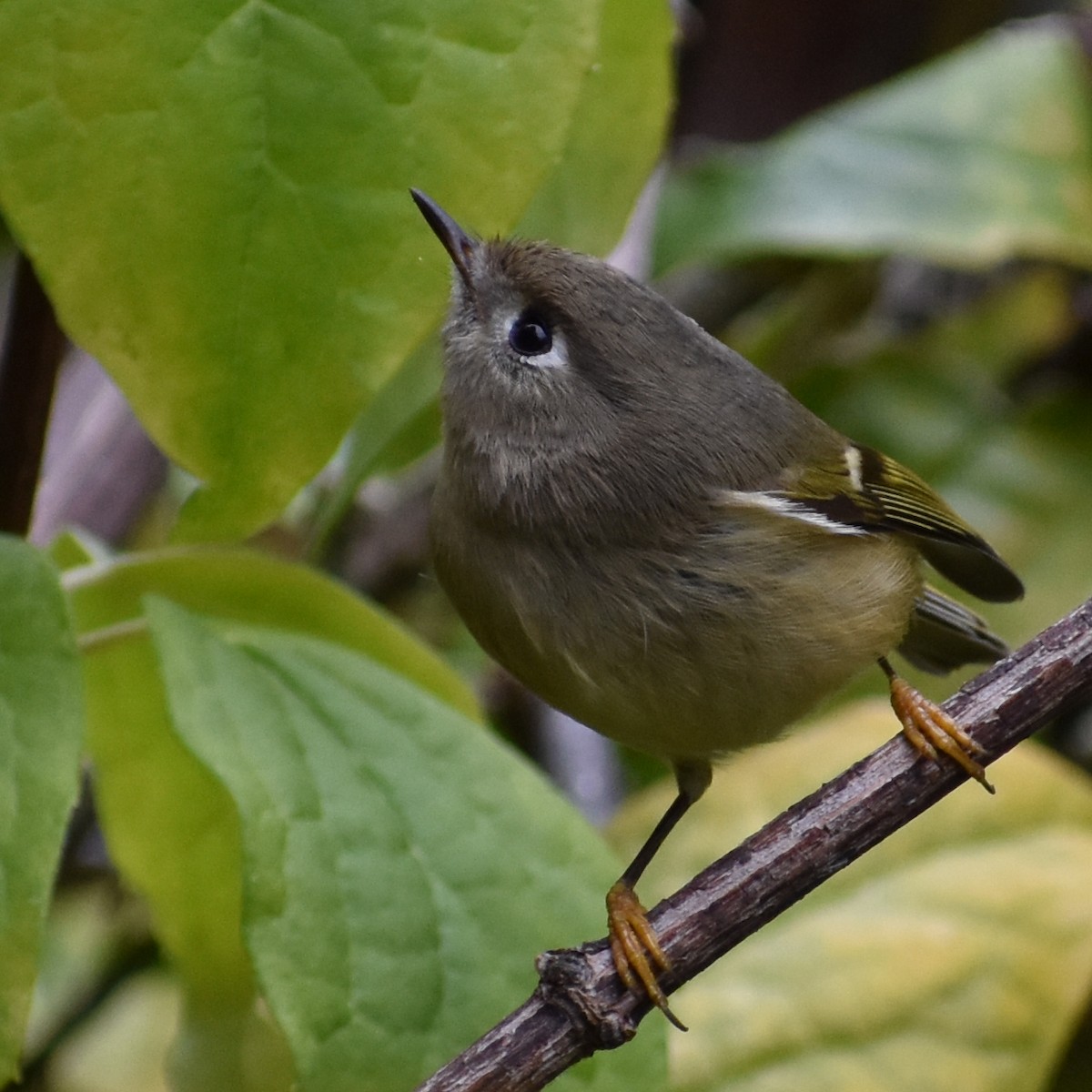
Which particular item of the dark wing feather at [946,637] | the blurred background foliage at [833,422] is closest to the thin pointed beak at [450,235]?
the blurred background foliage at [833,422]

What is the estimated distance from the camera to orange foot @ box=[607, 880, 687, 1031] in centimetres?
123

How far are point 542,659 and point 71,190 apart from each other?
0.65 meters

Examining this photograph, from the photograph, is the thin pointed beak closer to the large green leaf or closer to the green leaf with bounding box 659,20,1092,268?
the large green leaf

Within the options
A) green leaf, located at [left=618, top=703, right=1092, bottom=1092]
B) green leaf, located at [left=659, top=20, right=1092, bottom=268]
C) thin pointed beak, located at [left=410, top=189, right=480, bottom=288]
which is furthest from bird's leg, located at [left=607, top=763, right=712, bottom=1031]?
green leaf, located at [left=659, top=20, right=1092, bottom=268]

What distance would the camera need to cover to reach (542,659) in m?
1.48

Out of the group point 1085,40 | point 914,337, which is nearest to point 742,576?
point 914,337

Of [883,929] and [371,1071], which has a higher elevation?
[371,1071]

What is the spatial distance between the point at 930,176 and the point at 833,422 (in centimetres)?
50

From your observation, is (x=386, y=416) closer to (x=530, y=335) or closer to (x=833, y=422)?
(x=530, y=335)

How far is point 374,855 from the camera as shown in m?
1.32

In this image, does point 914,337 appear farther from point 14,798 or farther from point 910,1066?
point 14,798

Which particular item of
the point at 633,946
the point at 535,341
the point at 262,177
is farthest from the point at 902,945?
the point at 262,177

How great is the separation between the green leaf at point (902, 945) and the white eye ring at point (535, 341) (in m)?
0.77

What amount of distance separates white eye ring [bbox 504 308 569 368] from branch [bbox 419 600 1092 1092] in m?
0.62
